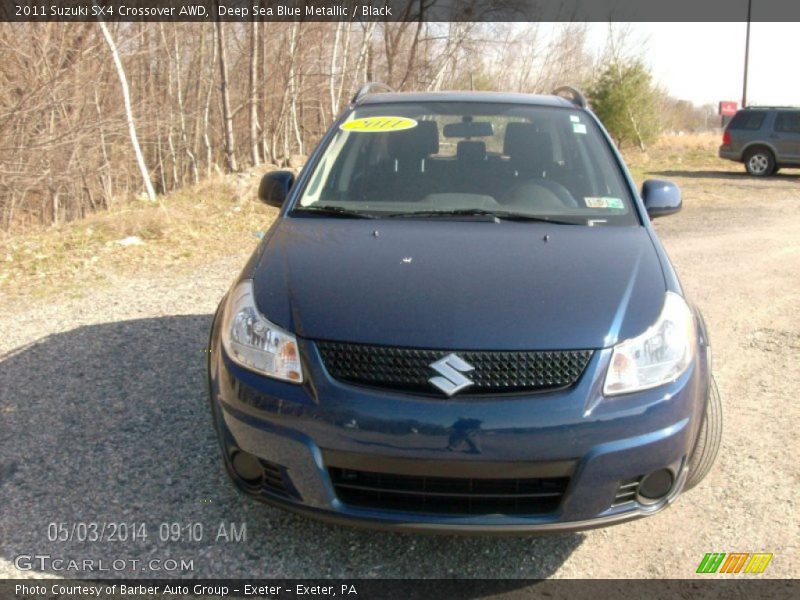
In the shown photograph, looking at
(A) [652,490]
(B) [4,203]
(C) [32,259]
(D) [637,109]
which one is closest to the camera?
(A) [652,490]

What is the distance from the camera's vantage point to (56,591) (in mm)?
2637

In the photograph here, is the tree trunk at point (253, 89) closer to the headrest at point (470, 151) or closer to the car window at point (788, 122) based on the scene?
the car window at point (788, 122)

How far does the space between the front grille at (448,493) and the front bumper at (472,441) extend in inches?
0.9

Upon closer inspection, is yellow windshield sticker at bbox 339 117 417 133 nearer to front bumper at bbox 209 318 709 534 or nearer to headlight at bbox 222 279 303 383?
headlight at bbox 222 279 303 383

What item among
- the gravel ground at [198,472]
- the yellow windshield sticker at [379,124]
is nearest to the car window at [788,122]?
the gravel ground at [198,472]

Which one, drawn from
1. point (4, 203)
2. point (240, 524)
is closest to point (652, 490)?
point (240, 524)

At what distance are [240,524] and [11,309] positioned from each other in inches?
158

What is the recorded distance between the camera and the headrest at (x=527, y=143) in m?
4.07

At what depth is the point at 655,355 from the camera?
2660mm

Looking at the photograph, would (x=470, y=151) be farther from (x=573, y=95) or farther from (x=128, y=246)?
(x=128, y=246)

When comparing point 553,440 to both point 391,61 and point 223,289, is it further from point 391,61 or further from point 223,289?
point 391,61

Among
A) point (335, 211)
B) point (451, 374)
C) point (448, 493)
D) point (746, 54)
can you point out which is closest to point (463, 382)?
point (451, 374)

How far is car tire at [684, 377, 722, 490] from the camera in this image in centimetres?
294
